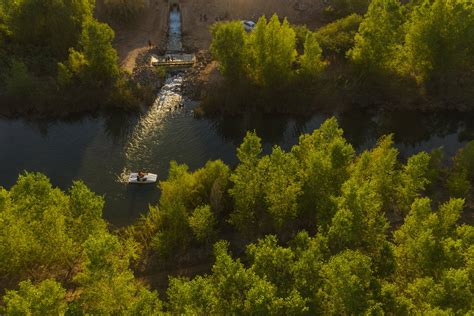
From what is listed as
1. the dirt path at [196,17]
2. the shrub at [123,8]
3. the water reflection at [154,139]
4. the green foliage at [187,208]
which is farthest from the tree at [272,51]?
the shrub at [123,8]

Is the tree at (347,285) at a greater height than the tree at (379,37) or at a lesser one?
lesser

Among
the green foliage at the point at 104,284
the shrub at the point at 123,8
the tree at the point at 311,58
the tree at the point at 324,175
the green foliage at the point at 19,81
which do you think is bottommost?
the green foliage at the point at 104,284

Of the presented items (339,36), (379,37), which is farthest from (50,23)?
(379,37)

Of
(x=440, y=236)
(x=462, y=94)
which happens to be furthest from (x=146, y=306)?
(x=462, y=94)

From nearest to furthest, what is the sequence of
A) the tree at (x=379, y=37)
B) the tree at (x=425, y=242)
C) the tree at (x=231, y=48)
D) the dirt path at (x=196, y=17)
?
the tree at (x=425, y=242) < the tree at (x=379, y=37) < the tree at (x=231, y=48) < the dirt path at (x=196, y=17)

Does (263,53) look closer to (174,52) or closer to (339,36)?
(339,36)

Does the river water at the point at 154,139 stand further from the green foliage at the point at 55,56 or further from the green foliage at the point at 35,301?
the green foliage at the point at 35,301
